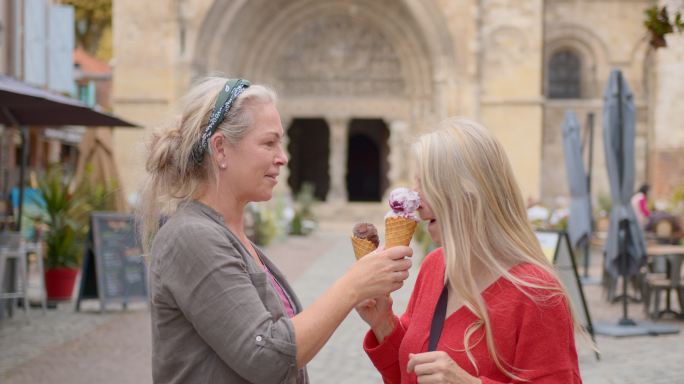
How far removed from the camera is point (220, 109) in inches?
96.2

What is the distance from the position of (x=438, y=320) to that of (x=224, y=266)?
64cm

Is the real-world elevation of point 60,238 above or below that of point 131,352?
above

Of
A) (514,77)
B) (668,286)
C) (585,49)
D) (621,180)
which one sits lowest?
(668,286)

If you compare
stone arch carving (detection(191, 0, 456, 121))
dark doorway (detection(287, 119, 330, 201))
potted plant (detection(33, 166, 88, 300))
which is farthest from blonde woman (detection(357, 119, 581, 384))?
dark doorway (detection(287, 119, 330, 201))

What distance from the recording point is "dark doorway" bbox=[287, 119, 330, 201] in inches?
1436

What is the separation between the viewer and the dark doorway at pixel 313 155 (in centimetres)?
3647

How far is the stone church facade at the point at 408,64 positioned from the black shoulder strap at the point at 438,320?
20119 mm

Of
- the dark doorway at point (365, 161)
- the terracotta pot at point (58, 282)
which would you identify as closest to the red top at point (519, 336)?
the terracotta pot at point (58, 282)

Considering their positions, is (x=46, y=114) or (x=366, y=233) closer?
(x=366, y=233)

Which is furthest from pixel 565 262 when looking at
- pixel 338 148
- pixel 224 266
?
pixel 338 148

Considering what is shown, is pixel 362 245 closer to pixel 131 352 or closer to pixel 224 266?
pixel 224 266

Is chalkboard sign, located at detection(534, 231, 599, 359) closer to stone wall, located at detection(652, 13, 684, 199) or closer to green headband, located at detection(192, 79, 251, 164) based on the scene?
green headband, located at detection(192, 79, 251, 164)

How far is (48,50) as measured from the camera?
72.4 ft

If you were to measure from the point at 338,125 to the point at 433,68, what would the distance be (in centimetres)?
379
